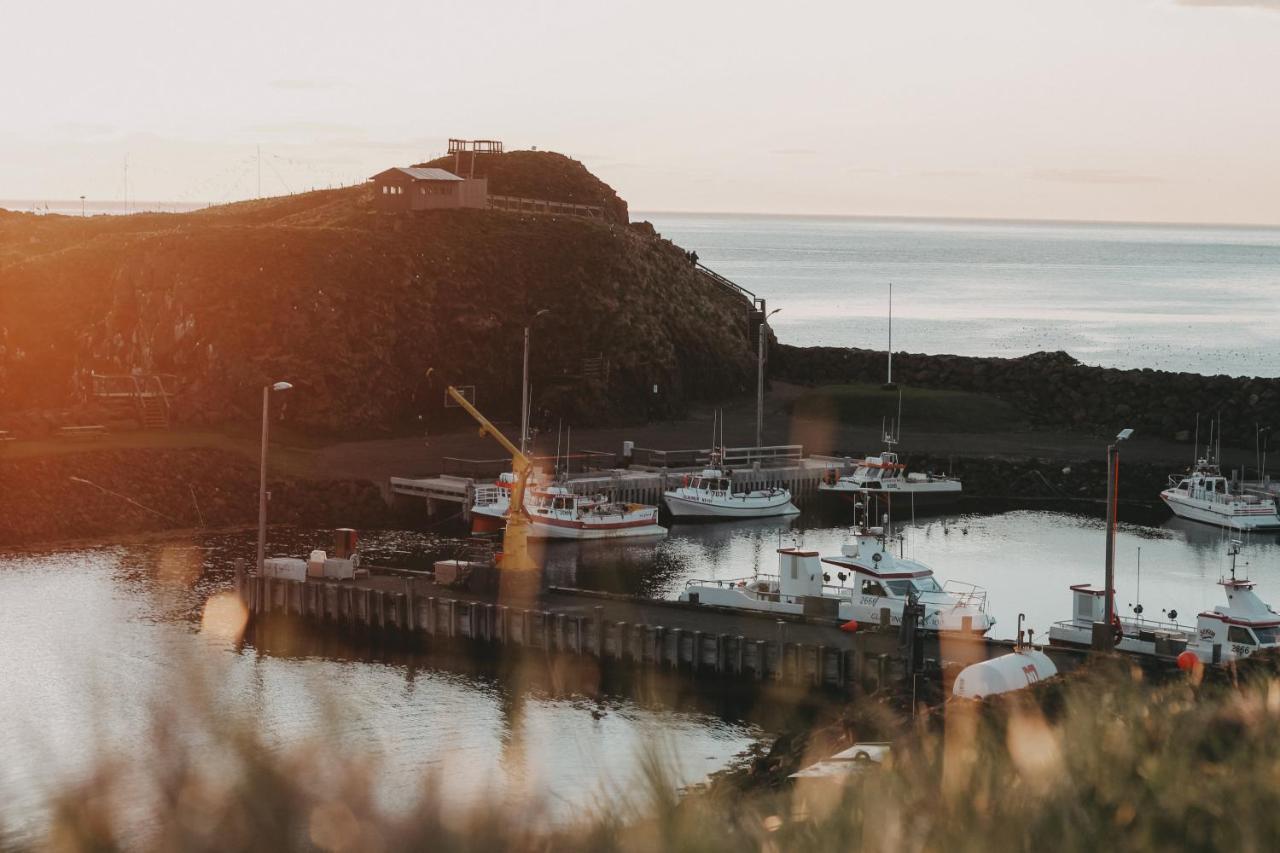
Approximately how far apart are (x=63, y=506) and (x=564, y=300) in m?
37.7

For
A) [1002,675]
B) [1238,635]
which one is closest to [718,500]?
[1238,635]

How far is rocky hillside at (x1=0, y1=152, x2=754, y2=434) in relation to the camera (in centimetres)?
8006

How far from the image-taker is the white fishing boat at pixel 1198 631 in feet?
132

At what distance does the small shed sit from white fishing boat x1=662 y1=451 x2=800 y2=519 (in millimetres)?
34648

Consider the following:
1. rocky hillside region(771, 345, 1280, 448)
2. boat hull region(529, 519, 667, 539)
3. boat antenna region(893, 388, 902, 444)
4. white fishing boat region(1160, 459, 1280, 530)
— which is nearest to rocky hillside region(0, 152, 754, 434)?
boat antenna region(893, 388, 902, 444)

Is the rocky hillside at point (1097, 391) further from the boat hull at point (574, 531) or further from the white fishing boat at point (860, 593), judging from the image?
the white fishing boat at point (860, 593)

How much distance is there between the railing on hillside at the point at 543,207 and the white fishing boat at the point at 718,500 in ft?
125

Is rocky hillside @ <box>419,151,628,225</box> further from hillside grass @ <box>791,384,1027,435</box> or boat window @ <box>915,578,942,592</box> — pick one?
boat window @ <box>915,578,942,592</box>

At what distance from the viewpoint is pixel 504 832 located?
23.3 feet

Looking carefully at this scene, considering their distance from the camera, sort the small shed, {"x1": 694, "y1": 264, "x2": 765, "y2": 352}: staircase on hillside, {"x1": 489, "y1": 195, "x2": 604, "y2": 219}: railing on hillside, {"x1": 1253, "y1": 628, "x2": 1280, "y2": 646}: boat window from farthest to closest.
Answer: {"x1": 694, "y1": 264, "x2": 765, "y2": 352}: staircase on hillside → {"x1": 489, "y1": 195, "x2": 604, "y2": 219}: railing on hillside → the small shed → {"x1": 1253, "y1": 628, "x2": 1280, "y2": 646}: boat window

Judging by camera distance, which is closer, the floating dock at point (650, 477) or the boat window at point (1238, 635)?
the boat window at point (1238, 635)

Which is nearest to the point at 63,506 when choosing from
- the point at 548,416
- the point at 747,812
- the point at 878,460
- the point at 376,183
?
the point at 548,416

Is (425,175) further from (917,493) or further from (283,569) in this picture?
(283,569)

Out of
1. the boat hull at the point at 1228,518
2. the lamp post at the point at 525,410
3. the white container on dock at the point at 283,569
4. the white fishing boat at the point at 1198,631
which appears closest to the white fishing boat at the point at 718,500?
the lamp post at the point at 525,410
